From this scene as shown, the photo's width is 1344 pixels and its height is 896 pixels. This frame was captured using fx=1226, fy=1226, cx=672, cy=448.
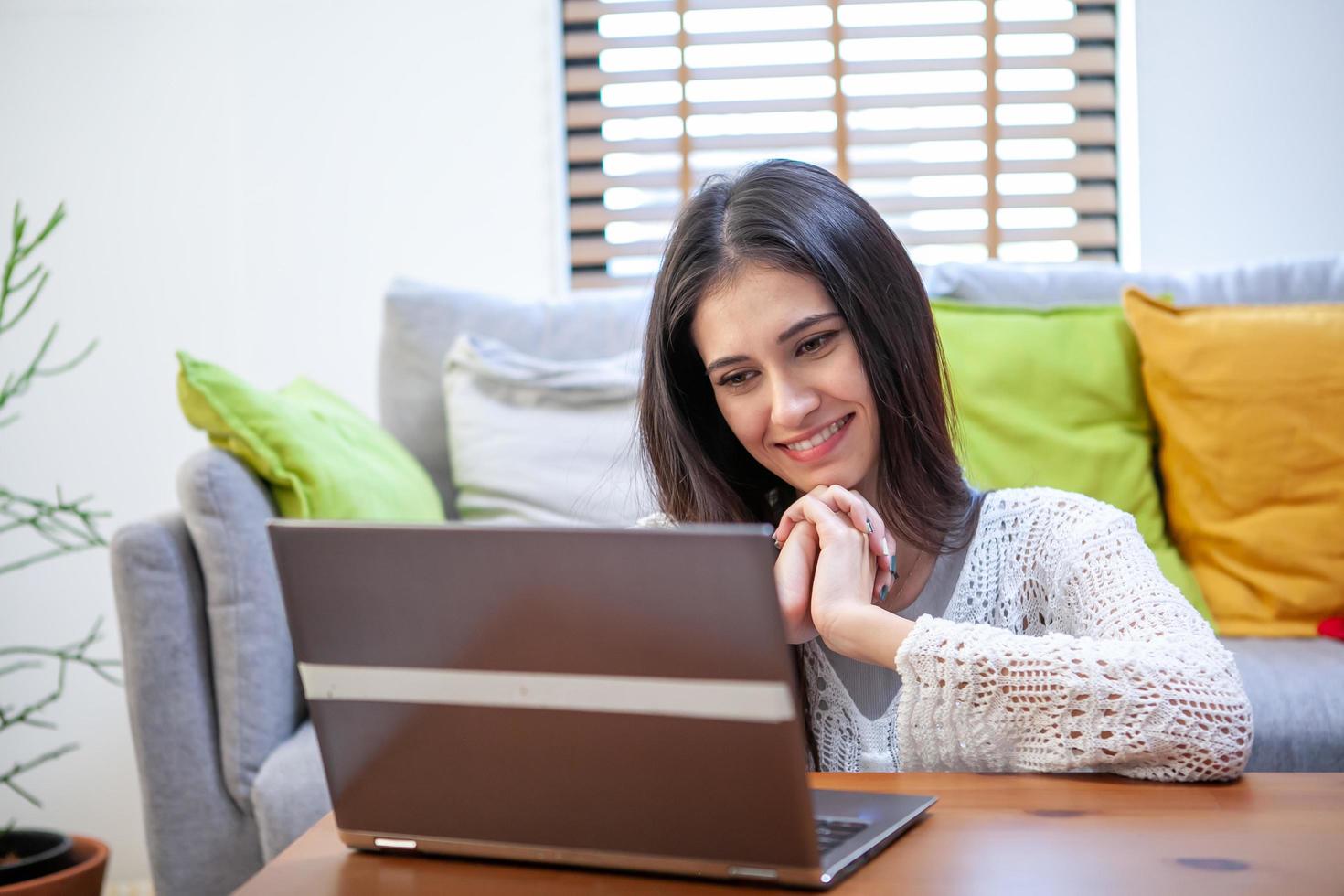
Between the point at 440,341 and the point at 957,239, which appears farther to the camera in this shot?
the point at 957,239

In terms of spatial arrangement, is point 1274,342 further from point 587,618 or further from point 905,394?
point 587,618

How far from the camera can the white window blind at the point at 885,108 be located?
2662 millimetres

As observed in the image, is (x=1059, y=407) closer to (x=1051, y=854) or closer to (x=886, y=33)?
(x=886, y=33)

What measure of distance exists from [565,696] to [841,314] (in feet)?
2.11

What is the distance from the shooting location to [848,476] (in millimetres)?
1177

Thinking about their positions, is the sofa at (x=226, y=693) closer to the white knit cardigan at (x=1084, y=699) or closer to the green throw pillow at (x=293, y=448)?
the green throw pillow at (x=293, y=448)

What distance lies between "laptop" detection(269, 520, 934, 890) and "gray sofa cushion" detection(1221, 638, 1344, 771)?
1042mm

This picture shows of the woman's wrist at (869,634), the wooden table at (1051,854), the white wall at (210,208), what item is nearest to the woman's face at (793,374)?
the woman's wrist at (869,634)

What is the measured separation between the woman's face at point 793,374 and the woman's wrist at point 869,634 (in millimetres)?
262

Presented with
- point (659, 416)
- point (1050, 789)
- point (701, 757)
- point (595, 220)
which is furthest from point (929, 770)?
point (595, 220)

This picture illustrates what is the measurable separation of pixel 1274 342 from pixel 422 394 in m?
1.40

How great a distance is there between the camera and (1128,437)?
77.0 inches

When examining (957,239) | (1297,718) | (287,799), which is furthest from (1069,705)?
(957,239)

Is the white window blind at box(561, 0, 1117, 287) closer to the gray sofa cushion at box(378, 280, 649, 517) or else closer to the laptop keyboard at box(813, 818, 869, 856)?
the gray sofa cushion at box(378, 280, 649, 517)
